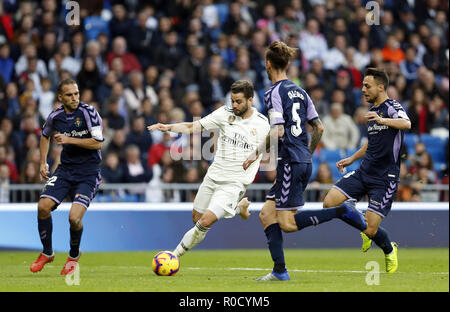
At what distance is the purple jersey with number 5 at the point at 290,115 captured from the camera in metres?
9.92

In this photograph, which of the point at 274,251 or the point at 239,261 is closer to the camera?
the point at 274,251

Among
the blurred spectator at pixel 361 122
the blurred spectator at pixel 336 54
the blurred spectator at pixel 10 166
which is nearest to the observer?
the blurred spectator at pixel 10 166

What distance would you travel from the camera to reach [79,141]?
11.0 meters

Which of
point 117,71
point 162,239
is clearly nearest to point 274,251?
point 162,239

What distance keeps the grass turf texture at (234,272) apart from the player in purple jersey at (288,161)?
1.82 feet

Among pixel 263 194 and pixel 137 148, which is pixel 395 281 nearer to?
pixel 263 194

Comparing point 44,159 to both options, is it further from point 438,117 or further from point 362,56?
point 362,56

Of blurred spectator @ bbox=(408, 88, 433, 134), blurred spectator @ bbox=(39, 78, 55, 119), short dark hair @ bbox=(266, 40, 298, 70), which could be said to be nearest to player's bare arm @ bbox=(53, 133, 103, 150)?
short dark hair @ bbox=(266, 40, 298, 70)

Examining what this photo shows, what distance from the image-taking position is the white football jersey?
36.9ft

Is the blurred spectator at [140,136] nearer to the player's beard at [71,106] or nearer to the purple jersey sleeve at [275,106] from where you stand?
the player's beard at [71,106]

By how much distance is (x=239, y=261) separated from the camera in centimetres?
1358

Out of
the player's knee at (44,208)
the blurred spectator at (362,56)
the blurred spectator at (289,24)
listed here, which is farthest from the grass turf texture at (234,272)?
the blurred spectator at (289,24)

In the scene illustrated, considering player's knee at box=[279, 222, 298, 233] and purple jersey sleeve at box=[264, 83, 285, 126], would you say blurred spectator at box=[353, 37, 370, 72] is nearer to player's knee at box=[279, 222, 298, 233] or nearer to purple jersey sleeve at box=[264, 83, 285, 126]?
purple jersey sleeve at box=[264, 83, 285, 126]
